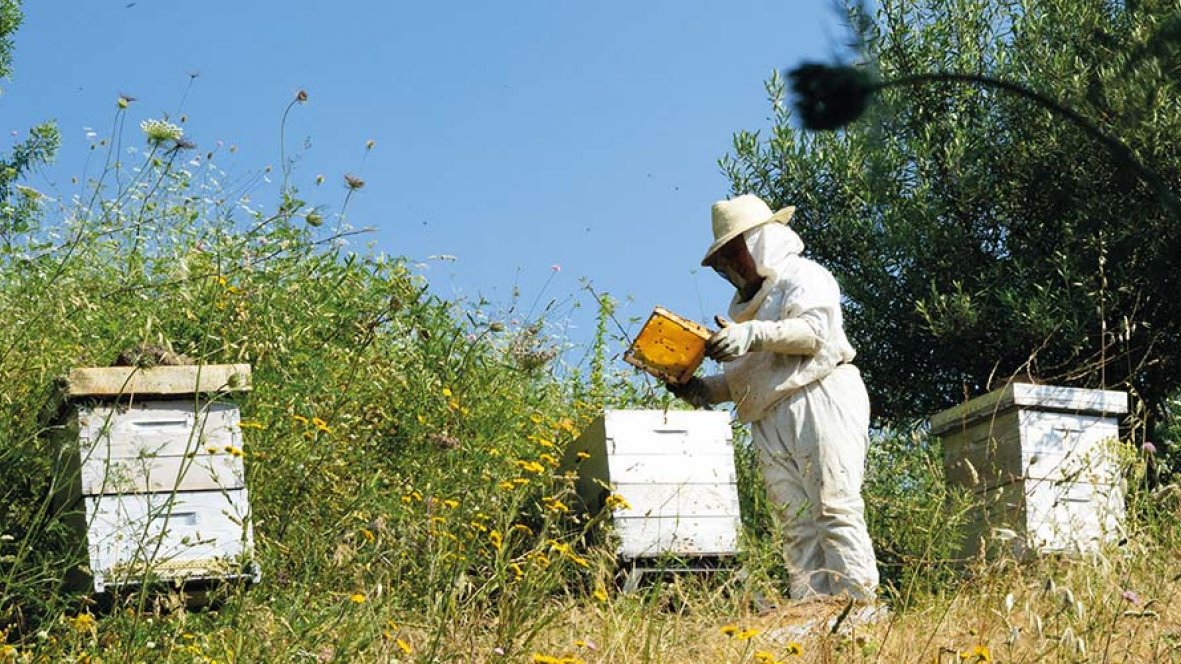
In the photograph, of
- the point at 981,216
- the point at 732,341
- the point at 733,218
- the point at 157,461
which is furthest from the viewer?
the point at 981,216

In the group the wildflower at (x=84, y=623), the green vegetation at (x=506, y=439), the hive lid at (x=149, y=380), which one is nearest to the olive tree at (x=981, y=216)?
the green vegetation at (x=506, y=439)

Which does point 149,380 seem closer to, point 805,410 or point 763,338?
point 763,338

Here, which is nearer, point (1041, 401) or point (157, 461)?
point (157, 461)

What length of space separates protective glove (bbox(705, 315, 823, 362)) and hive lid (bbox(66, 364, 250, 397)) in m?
1.79

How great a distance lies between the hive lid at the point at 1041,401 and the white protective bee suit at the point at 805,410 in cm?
118

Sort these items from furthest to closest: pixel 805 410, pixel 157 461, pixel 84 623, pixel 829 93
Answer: pixel 805 410, pixel 157 461, pixel 84 623, pixel 829 93

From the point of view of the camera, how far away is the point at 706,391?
6262 millimetres

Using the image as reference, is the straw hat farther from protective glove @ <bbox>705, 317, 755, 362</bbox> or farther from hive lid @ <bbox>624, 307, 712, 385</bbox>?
protective glove @ <bbox>705, 317, 755, 362</bbox>

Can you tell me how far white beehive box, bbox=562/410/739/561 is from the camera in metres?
6.20

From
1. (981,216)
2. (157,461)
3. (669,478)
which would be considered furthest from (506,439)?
(981,216)

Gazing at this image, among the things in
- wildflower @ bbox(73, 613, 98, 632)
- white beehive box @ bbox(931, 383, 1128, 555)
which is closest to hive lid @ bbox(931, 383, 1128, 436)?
white beehive box @ bbox(931, 383, 1128, 555)

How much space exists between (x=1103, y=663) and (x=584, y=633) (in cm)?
153

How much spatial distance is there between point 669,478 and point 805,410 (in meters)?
0.71

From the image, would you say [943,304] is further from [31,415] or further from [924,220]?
[31,415]
